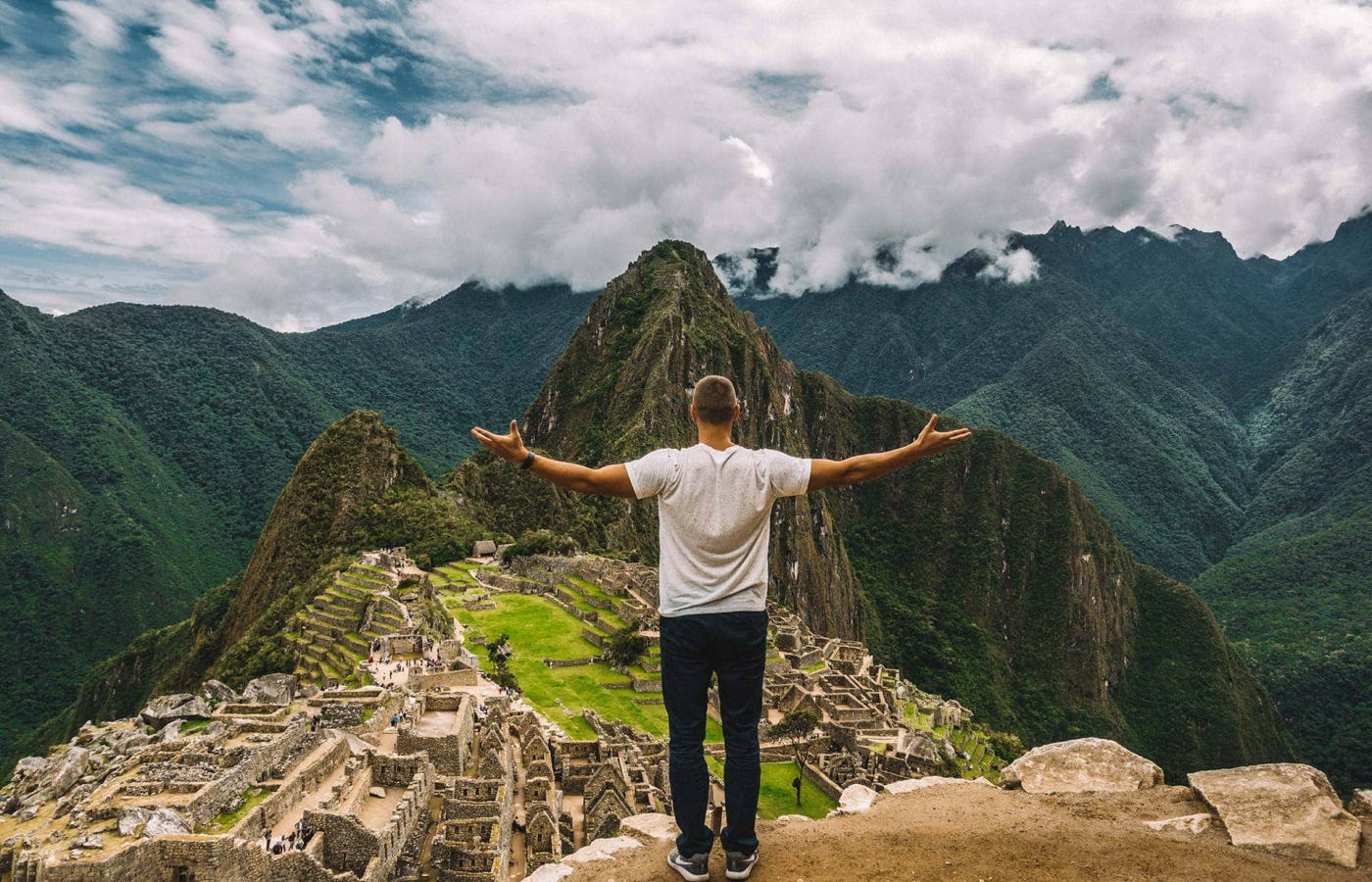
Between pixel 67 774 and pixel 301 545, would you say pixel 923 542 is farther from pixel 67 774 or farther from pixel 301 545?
pixel 67 774

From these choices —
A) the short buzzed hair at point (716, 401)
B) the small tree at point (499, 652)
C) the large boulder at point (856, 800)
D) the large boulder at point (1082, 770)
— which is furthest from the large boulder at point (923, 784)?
the small tree at point (499, 652)

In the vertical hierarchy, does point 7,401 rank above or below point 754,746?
above

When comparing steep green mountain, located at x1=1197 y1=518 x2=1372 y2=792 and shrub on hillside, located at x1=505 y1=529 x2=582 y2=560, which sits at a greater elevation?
shrub on hillside, located at x1=505 y1=529 x2=582 y2=560

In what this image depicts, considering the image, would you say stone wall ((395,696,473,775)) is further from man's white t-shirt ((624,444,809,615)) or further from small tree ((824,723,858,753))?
small tree ((824,723,858,753))

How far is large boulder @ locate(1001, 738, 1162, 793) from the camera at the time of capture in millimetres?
7113

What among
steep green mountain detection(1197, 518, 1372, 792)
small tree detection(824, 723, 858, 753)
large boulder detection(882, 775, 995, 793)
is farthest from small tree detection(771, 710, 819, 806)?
steep green mountain detection(1197, 518, 1372, 792)

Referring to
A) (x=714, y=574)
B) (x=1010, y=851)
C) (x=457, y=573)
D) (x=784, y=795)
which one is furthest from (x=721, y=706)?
(x=457, y=573)

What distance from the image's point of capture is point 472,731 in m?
19.6

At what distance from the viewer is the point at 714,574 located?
16.4 feet

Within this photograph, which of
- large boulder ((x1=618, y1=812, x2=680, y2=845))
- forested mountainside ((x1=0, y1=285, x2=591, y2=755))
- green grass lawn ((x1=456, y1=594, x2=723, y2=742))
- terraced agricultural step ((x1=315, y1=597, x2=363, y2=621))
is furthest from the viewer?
forested mountainside ((x1=0, y1=285, x2=591, y2=755))

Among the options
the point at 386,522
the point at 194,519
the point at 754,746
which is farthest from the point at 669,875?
the point at 194,519

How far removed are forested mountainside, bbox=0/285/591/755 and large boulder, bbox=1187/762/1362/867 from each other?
90525 millimetres

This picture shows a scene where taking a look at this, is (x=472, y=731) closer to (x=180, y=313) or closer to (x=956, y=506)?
(x=956, y=506)

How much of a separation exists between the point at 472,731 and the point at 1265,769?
1735 cm
